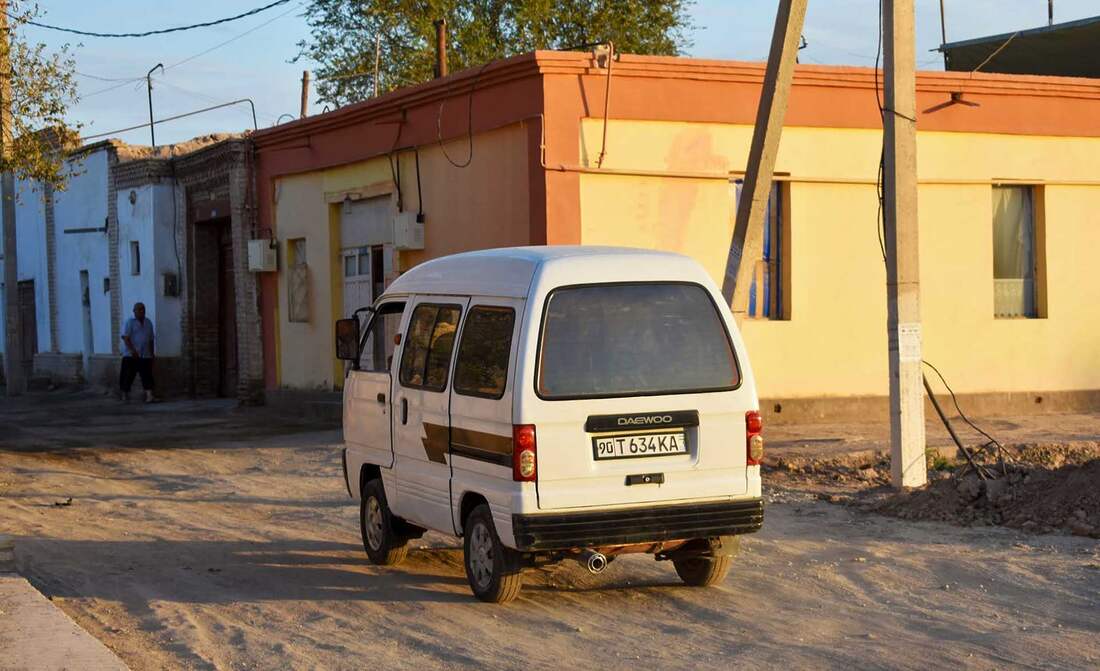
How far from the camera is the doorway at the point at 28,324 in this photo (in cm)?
3562

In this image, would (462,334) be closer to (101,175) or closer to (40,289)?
(101,175)

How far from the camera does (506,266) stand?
8172 mm

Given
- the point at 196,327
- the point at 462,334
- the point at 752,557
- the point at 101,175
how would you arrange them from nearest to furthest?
the point at 462,334 < the point at 752,557 < the point at 196,327 < the point at 101,175

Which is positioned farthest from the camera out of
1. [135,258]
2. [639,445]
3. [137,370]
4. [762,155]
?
[135,258]

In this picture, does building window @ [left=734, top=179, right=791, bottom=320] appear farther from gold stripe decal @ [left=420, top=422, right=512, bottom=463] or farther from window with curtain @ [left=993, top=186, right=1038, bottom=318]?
gold stripe decal @ [left=420, top=422, right=512, bottom=463]

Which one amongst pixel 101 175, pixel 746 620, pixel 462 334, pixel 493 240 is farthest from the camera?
pixel 101 175

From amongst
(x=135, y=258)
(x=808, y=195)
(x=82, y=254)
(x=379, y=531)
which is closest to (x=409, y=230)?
(x=808, y=195)

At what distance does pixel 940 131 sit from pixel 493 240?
5.74m

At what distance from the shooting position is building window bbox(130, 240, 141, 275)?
28203 millimetres

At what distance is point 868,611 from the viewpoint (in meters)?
7.82

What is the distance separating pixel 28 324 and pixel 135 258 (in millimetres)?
9992

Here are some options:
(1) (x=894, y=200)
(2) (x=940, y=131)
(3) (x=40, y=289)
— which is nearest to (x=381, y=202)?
(2) (x=940, y=131)

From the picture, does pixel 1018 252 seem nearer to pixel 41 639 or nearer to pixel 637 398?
pixel 637 398

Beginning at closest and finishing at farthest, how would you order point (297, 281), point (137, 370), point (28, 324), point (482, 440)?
point (482, 440), point (297, 281), point (137, 370), point (28, 324)
